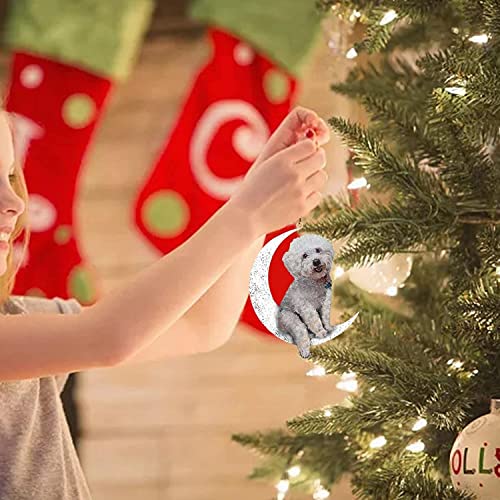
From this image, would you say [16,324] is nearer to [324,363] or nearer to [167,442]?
[324,363]

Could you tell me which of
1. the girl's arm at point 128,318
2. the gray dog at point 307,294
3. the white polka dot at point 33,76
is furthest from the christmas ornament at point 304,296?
the white polka dot at point 33,76

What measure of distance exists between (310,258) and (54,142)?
1381mm

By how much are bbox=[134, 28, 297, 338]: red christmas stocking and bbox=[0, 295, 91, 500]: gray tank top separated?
0.98 metres

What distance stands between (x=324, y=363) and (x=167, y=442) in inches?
49.3

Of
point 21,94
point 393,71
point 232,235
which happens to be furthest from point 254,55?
point 232,235

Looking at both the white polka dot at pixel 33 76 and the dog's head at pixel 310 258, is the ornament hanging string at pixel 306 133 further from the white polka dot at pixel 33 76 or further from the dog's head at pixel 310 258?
the white polka dot at pixel 33 76

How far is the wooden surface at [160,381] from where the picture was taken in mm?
2049

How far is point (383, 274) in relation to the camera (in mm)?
979

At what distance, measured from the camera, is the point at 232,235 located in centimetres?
80

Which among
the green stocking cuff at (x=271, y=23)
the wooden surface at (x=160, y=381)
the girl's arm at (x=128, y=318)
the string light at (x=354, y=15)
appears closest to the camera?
the girl's arm at (x=128, y=318)

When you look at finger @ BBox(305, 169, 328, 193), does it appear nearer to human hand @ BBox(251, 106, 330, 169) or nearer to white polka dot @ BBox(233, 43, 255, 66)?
human hand @ BBox(251, 106, 330, 169)

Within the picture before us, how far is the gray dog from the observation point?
26.7 inches

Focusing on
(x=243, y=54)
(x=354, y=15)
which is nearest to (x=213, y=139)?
(x=243, y=54)

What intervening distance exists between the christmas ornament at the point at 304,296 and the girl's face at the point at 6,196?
0.88 feet
